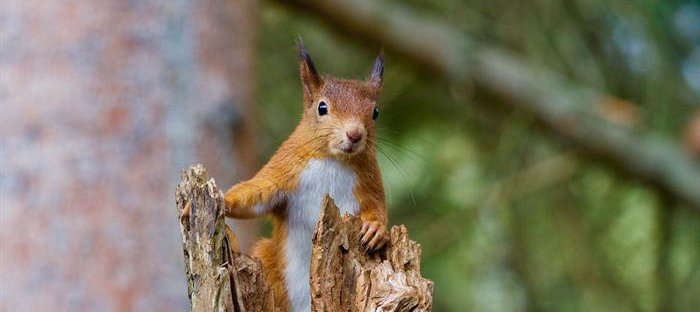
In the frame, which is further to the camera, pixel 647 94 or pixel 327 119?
pixel 647 94

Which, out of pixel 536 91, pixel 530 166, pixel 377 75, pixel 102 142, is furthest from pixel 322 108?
pixel 536 91

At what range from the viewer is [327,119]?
7.64 feet

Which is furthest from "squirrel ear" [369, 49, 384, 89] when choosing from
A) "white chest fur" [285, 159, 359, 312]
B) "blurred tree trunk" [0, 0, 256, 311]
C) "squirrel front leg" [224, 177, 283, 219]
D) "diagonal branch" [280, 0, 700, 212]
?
"diagonal branch" [280, 0, 700, 212]

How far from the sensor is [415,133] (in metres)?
5.12

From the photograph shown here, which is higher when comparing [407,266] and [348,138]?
[348,138]

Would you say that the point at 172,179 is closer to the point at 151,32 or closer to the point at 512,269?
the point at 151,32

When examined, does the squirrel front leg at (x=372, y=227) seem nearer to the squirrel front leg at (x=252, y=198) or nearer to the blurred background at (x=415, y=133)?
the squirrel front leg at (x=252, y=198)

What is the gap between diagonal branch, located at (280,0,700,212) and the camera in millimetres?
4805

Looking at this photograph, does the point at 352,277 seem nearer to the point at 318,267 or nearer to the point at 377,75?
the point at 318,267

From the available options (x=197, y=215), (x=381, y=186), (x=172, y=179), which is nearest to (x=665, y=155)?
(x=172, y=179)

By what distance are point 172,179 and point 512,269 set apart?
5.18 feet

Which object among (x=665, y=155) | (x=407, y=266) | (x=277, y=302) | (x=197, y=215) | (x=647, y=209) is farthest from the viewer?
(x=647, y=209)

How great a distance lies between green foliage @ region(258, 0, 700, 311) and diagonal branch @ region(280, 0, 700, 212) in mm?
73

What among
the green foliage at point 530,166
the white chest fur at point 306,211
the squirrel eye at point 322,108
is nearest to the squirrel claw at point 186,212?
the white chest fur at point 306,211
